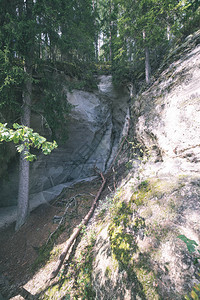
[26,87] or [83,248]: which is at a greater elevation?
[26,87]

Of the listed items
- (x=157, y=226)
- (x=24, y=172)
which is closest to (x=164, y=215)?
(x=157, y=226)

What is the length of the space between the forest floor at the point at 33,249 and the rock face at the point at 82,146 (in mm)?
2603

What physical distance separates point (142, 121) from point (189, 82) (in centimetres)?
217

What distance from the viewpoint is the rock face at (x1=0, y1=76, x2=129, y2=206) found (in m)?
9.32

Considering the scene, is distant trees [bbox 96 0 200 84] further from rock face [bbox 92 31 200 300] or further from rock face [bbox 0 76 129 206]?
rock face [bbox 0 76 129 206]

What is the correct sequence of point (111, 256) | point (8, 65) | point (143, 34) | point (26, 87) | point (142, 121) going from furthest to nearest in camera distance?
1. point (143, 34)
2. point (26, 87)
3. point (142, 121)
4. point (8, 65)
5. point (111, 256)

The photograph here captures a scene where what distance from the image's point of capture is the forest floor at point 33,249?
3.84m

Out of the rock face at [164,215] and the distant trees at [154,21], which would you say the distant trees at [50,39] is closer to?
the distant trees at [154,21]

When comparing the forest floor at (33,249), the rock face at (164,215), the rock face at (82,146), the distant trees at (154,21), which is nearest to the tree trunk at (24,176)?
the forest floor at (33,249)

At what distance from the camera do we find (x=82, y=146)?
10.7 m

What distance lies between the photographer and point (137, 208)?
3.22 meters

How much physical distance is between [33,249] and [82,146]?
7.11m

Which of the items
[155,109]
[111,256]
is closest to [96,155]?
[155,109]

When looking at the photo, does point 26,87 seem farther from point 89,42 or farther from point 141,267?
point 141,267
